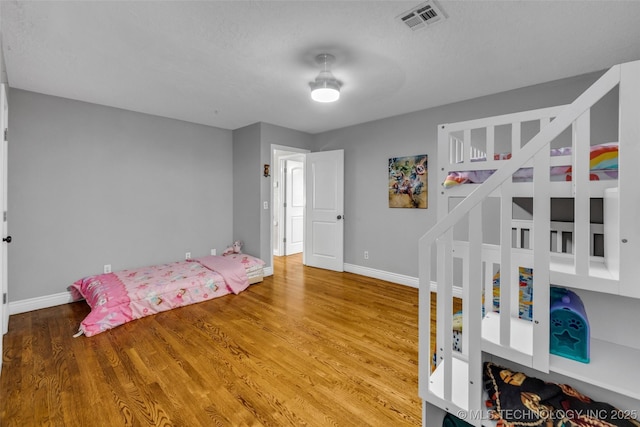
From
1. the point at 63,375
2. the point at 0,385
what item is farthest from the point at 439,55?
the point at 0,385

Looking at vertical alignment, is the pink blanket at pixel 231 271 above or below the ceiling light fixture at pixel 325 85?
below

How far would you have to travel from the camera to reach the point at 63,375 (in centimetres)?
202

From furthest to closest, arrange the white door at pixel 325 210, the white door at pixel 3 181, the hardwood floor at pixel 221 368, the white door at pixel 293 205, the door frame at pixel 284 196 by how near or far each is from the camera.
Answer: the white door at pixel 293 205
the door frame at pixel 284 196
the white door at pixel 325 210
the white door at pixel 3 181
the hardwood floor at pixel 221 368

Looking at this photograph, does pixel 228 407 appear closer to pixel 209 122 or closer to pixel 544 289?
pixel 544 289

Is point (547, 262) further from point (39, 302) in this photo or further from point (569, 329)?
point (39, 302)

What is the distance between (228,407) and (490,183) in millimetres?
1875

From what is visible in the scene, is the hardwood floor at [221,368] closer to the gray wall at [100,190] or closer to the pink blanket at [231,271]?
the pink blanket at [231,271]

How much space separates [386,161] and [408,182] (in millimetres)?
493

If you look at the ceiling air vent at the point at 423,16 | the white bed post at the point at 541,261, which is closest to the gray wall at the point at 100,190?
the ceiling air vent at the point at 423,16

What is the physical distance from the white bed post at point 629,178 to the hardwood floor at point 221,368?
4.19 feet

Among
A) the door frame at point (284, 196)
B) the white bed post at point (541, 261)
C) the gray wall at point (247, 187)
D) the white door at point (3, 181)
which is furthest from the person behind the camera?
the door frame at point (284, 196)

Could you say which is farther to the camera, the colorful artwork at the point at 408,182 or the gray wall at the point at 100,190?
the colorful artwork at the point at 408,182

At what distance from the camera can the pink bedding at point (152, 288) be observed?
278cm

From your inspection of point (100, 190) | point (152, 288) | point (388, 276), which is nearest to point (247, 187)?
point (100, 190)
